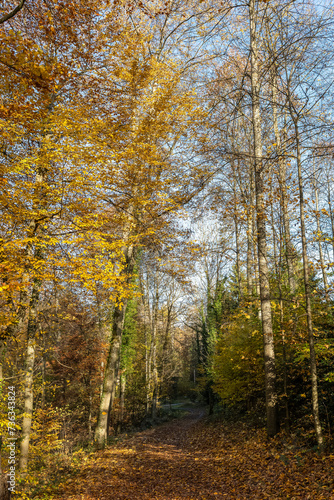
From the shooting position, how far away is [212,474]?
6.28m

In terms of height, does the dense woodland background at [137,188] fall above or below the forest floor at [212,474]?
above

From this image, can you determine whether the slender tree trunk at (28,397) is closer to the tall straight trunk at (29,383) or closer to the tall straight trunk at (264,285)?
the tall straight trunk at (29,383)

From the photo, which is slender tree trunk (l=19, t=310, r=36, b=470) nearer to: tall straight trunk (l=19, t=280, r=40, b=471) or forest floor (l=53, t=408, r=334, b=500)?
tall straight trunk (l=19, t=280, r=40, b=471)

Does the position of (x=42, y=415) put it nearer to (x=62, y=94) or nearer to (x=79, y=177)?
(x=79, y=177)

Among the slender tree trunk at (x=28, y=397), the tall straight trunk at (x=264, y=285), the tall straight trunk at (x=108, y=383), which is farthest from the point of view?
the tall straight trunk at (x=108, y=383)

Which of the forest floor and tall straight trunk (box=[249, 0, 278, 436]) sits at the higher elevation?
tall straight trunk (box=[249, 0, 278, 436])

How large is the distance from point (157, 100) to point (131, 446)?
1165 cm

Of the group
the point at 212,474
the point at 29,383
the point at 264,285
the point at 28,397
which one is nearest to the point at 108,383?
the point at 28,397

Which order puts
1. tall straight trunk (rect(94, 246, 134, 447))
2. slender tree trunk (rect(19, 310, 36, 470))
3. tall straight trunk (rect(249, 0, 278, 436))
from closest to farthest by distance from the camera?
1. slender tree trunk (rect(19, 310, 36, 470))
2. tall straight trunk (rect(249, 0, 278, 436))
3. tall straight trunk (rect(94, 246, 134, 447))

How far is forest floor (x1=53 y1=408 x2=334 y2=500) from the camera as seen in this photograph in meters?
4.82

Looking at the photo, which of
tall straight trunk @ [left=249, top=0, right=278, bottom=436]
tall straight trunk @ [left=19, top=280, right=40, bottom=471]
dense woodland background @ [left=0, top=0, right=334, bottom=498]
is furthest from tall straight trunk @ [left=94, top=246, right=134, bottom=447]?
tall straight trunk @ [left=249, top=0, right=278, bottom=436]

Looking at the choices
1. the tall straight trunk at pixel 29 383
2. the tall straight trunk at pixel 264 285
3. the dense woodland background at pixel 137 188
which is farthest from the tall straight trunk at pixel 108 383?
the tall straight trunk at pixel 264 285

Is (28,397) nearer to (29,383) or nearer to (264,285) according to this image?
(29,383)

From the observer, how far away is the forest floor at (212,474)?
482 centimetres
